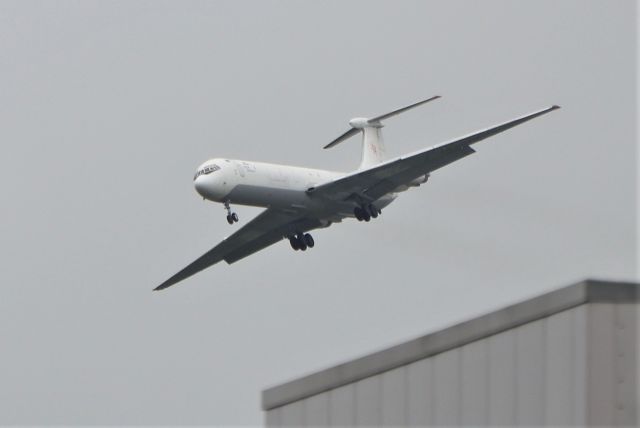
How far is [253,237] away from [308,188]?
20.6ft

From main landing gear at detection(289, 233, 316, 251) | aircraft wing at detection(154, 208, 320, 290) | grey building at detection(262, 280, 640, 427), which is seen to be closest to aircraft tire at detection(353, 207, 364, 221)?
aircraft wing at detection(154, 208, 320, 290)

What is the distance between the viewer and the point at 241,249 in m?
55.6

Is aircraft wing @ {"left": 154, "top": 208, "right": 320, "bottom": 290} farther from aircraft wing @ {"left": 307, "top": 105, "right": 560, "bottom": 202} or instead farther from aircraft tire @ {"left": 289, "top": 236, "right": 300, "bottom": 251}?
aircraft wing @ {"left": 307, "top": 105, "right": 560, "bottom": 202}

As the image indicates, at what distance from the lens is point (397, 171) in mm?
49500

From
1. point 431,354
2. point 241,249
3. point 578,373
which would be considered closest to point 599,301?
point 578,373

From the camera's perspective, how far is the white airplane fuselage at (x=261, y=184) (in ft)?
151

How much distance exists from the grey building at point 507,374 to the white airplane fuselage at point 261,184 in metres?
27.6

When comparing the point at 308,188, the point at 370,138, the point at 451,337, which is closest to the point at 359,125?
the point at 370,138

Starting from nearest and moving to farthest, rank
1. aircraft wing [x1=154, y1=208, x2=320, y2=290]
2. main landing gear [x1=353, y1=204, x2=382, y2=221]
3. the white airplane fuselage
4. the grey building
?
the grey building → the white airplane fuselage → main landing gear [x1=353, y1=204, x2=382, y2=221] → aircraft wing [x1=154, y1=208, x2=320, y2=290]

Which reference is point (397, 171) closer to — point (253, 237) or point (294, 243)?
point (294, 243)

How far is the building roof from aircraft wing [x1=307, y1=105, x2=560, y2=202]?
29765mm

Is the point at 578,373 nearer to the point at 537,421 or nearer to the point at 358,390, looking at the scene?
the point at 537,421

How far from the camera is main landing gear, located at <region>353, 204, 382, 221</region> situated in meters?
49.8

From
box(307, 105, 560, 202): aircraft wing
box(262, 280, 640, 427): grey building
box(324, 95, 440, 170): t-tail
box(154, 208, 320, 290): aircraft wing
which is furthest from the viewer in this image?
box(324, 95, 440, 170): t-tail
